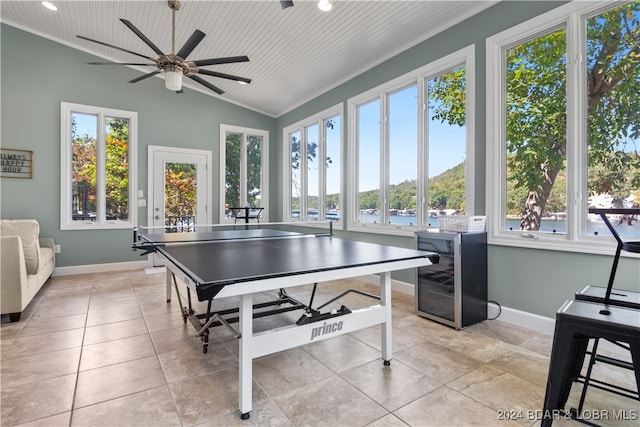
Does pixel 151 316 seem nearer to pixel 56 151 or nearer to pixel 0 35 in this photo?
pixel 56 151

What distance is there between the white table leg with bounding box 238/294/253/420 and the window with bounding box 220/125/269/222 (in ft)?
17.3

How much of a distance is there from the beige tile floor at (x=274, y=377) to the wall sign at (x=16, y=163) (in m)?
2.86

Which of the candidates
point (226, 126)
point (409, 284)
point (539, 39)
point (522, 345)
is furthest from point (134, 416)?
point (226, 126)

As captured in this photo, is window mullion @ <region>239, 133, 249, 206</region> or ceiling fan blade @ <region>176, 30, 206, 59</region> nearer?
ceiling fan blade @ <region>176, 30, 206, 59</region>

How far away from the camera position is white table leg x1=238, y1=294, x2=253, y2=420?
1.65 metres

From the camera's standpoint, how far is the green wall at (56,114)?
480 centimetres

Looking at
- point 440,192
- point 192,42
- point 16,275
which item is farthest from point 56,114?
point 440,192

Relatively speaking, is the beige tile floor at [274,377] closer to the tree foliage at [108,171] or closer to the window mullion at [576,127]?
the window mullion at [576,127]

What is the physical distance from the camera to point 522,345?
2.54m

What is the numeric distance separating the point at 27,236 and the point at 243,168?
3.87 metres

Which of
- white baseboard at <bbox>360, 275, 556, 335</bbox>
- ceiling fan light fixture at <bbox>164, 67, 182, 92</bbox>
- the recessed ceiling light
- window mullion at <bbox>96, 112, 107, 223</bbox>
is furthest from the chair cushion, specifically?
white baseboard at <bbox>360, 275, 556, 335</bbox>

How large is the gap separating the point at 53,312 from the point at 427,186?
4383 mm

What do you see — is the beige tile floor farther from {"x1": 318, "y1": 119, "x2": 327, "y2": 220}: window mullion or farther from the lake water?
{"x1": 318, "y1": 119, "x2": 327, "y2": 220}: window mullion

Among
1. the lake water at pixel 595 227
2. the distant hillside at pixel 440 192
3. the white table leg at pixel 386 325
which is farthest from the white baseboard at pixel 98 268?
the lake water at pixel 595 227
